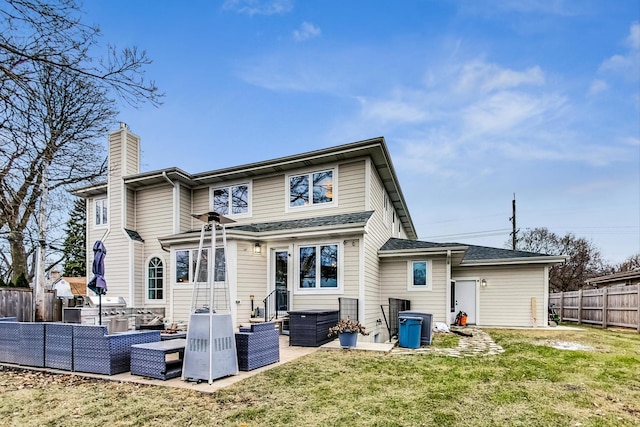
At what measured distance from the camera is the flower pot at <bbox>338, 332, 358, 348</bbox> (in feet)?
25.9

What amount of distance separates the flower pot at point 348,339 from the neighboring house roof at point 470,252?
15.7 ft

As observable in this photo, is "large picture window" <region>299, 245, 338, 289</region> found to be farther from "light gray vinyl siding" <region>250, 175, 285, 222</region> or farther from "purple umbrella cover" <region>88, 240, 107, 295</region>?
"purple umbrella cover" <region>88, 240, 107, 295</region>

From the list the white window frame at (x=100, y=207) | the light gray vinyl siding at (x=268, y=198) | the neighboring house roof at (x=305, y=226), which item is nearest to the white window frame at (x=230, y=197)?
the light gray vinyl siding at (x=268, y=198)

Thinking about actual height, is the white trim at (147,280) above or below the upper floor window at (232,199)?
below

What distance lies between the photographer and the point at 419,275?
484 inches

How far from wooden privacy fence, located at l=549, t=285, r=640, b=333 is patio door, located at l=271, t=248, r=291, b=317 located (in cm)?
1169

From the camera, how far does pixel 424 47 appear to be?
1250 centimetres

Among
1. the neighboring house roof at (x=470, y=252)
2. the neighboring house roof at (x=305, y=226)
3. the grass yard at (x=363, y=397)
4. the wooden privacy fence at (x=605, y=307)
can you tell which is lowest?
the wooden privacy fence at (x=605, y=307)

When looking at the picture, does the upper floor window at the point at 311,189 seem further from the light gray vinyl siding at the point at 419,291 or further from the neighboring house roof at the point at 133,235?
the neighboring house roof at the point at 133,235

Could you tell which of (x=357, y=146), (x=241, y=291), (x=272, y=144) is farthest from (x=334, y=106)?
(x=241, y=291)

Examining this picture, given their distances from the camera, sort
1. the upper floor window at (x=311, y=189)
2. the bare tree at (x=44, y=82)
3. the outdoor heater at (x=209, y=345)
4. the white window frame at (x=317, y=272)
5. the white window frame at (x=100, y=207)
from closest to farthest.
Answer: the bare tree at (x=44, y=82) → the outdoor heater at (x=209, y=345) → the white window frame at (x=317, y=272) → the upper floor window at (x=311, y=189) → the white window frame at (x=100, y=207)

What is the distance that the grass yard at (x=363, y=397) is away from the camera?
3904mm

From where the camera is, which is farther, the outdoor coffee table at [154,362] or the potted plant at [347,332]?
the potted plant at [347,332]

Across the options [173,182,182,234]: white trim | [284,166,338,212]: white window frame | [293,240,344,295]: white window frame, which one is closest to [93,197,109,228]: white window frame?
[173,182,182,234]: white trim
